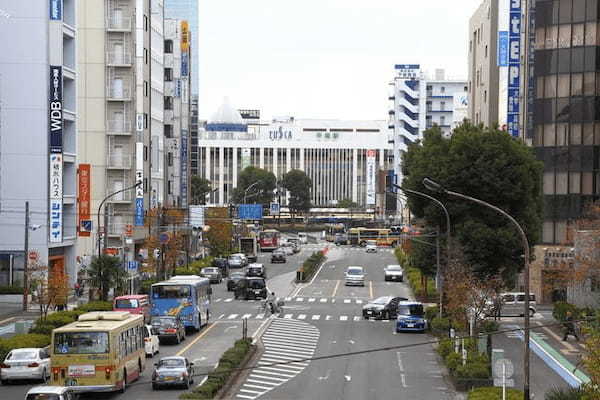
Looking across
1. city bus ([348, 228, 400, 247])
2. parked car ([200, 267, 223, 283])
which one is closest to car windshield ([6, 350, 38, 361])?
parked car ([200, 267, 223, 283])

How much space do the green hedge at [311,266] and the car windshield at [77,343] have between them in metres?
64.6

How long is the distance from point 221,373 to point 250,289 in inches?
1676

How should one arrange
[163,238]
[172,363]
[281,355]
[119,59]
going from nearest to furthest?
[172,363], [281,355], [163,238], [119,59]

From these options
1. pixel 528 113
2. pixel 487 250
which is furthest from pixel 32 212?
pixel 528 113

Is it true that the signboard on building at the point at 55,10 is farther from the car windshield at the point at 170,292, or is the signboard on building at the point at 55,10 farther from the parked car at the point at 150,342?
the parked car at the point at 150,342

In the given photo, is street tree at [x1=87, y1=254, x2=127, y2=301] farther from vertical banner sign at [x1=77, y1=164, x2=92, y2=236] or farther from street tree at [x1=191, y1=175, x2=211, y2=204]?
street tree at [x1=191, y1=175, x2=211, y2=204]

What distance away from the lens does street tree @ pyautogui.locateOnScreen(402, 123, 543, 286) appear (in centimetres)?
6153

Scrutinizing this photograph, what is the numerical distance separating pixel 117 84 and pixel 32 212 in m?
23.6

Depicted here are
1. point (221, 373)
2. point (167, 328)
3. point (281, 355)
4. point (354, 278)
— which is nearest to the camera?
point (221, 373)

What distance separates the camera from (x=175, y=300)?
54781 millimetres

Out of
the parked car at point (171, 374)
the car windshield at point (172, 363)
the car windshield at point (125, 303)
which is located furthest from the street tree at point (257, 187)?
the parked car at point (171, 374)

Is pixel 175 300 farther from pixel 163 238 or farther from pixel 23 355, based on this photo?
pixel 163 238

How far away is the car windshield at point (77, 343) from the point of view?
34219mm

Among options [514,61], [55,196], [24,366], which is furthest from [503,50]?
[24,366]
